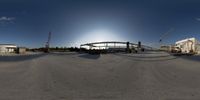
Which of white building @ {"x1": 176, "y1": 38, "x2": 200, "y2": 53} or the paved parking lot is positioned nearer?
the paved parking lot

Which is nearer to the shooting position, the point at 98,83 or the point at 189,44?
the point at 98,83

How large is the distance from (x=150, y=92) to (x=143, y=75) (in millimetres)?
1936

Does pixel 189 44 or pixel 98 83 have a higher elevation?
pixel 189 44

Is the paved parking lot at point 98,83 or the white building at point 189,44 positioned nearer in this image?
the paved parking lot at point 98,83

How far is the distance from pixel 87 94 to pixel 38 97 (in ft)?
3.72

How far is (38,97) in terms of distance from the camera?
479cm

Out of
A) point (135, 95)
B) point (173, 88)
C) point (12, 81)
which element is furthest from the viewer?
point (12, 81)

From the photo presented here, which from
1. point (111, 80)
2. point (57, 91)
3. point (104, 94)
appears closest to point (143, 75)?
point (111, 80)

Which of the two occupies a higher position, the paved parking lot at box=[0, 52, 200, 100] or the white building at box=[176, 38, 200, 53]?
the white building at box=[176, 38, 200, 53]

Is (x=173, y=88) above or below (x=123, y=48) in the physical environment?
below

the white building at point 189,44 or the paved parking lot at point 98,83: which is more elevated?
the white building at point 189,44

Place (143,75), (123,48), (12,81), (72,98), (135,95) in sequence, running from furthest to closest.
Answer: (123,48) < (143,75) < (12,81) < (135,95) < (72,98)

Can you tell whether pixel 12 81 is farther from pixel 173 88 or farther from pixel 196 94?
pixel 196 94

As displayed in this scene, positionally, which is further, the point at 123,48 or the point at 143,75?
the point at 123,48
